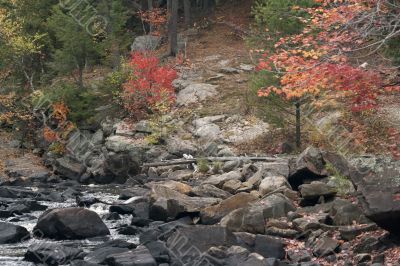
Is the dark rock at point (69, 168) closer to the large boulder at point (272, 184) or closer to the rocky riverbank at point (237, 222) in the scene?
the rocky riverbank at point (237, 222)

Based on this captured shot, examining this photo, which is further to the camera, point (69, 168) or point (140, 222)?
point (69, 168)

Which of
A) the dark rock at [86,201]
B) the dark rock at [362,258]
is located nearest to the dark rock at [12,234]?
the dark rock at [86,201]

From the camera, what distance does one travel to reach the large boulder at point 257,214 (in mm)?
14109

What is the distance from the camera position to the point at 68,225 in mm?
14703

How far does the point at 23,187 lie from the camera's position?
25.8 metres

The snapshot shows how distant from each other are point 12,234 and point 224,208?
5.58 m

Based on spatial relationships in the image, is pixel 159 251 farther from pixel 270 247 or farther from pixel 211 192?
pixel 211 192

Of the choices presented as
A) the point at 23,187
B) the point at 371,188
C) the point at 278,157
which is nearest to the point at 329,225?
the point at 371,188

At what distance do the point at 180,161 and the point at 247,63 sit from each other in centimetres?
1301

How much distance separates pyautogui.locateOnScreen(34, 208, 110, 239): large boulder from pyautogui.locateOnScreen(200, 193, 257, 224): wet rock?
2845 mm

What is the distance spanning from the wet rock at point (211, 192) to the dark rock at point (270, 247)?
529cm

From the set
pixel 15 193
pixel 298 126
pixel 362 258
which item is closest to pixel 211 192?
pixel 362 258

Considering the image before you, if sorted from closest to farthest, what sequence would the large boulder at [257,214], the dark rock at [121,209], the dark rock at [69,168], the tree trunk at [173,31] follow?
1. the large boulder at [257,214]
2. the dark rock at [121,209]
3. the dark rock at [69,168]
4. the tree trunk at [173,31]

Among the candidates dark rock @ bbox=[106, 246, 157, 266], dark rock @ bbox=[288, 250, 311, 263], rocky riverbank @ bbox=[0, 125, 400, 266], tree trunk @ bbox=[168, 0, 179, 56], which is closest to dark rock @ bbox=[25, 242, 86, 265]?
rocky riverbank @ bbox=[0, 125, 400, 266]
